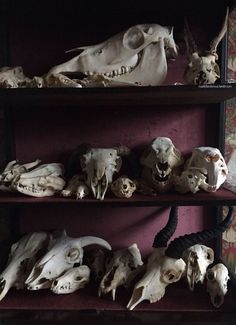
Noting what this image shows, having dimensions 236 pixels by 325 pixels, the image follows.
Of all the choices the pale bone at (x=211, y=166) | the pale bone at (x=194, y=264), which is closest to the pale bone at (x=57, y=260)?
the pale bone at (x=194, y=264)

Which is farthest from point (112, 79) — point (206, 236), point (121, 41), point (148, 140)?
point (206, 236)

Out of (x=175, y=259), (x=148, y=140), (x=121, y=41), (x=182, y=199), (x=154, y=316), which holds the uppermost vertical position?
(x=121, y=41)

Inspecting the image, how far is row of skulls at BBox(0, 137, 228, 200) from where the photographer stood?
930 mm

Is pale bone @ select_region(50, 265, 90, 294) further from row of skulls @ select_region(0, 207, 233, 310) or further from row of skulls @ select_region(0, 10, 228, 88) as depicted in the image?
row of skulls @ select_region(0, 10, 228, 88)

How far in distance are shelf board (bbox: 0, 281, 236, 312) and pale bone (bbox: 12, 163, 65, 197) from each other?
0.90 ft

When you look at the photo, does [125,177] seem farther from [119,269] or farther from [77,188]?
[119,269]

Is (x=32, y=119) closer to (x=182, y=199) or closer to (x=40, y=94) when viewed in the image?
(x=40, y=94)

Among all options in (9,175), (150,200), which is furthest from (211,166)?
(9,175)

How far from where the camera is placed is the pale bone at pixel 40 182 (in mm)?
949

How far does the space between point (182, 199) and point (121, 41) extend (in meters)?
0.46

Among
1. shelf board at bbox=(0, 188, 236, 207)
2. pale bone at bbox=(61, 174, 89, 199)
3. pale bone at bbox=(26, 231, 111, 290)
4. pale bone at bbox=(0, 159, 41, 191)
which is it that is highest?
pale bone at bbox=(0, 159, 41, 191)

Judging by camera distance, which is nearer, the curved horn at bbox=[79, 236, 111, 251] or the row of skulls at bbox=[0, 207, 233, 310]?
the row of skulls at bbox=[0, 207, 233, 310]

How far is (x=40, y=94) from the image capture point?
882 mm

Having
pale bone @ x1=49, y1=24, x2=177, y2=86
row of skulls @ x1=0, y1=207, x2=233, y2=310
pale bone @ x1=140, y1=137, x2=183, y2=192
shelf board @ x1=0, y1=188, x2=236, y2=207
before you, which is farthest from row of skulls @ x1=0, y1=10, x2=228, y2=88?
row of skulls @ x1=0, y1=207, x2=233, y2=310
